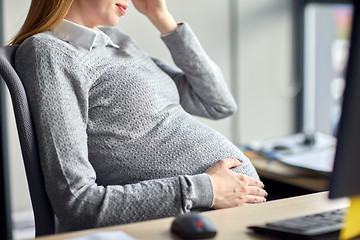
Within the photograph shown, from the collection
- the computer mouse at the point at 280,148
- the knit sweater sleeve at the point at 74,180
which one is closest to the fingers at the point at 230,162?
the knit sweater sleeve at the point at 74,180

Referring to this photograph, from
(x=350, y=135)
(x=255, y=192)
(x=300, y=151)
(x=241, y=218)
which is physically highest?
(x=350, y=135)

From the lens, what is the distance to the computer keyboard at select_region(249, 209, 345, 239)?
880 mm

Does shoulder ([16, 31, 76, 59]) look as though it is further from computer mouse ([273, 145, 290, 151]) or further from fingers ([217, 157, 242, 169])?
computer mouse ([273, 145, 290, 151])

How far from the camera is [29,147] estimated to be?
119cm

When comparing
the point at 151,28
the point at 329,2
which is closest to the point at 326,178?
the point at 151,28

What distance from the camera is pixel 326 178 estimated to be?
1815 mm

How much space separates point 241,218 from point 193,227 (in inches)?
5.9

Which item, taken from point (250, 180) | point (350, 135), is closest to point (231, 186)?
point (250, 180)

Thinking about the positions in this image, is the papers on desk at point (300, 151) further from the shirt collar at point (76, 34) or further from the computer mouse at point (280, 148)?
the shirt collar at point (76, 34)

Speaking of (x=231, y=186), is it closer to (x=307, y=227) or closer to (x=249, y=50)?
(x=307, y=227)

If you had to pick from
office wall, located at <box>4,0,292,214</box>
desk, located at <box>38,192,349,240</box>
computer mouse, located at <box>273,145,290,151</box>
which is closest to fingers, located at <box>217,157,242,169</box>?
desk, located at <box>38,192,349,240</box>

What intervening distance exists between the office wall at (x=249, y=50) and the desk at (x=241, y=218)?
192 centimetres

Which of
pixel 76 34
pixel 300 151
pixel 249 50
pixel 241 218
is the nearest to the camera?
pixel 241 218

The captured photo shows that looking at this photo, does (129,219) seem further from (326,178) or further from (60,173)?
(326,178)
